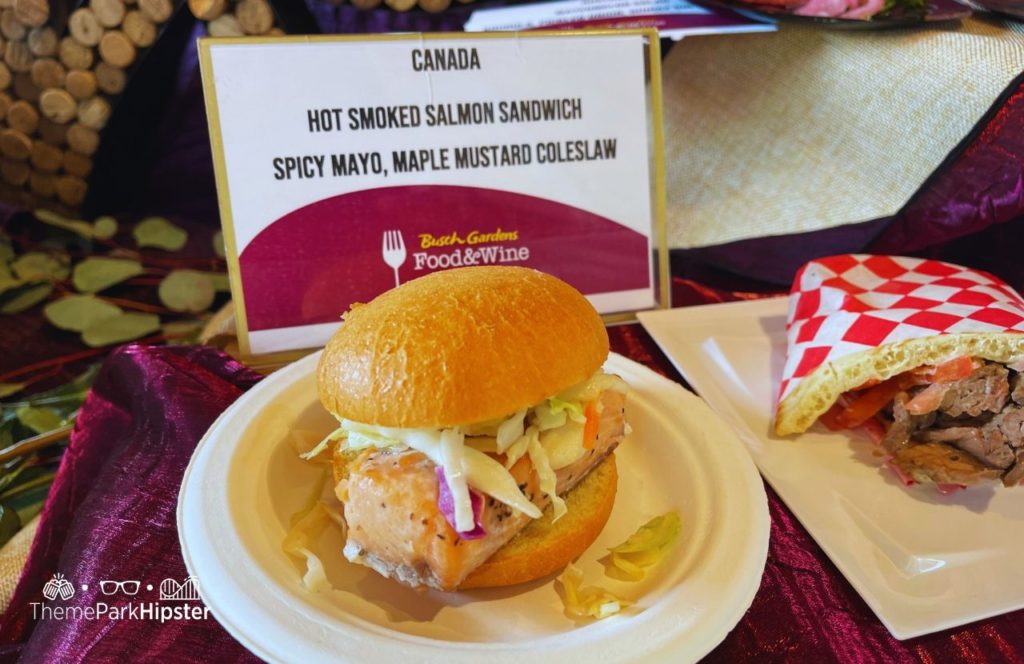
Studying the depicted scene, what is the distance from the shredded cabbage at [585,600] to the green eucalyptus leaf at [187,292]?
2.02 metres

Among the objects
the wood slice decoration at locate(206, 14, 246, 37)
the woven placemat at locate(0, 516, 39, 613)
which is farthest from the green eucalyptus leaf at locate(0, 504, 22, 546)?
the wood slice decoration at locate(206, 14, 246, 37)

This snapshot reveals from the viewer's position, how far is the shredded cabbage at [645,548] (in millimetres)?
1285

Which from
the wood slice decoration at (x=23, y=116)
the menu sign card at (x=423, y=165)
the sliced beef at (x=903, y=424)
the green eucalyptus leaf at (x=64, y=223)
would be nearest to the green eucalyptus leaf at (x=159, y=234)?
the green eucalyptus leaf at (x=64, y=223)

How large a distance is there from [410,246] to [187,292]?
125cm

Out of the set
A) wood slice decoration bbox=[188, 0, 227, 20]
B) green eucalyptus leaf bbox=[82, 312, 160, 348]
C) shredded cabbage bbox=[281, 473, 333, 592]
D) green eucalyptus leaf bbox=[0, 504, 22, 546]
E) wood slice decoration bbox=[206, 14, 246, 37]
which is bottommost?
green eucalyptus leaf bbox=[0, 504, 22, 546]

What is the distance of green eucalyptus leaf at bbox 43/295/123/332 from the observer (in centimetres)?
249

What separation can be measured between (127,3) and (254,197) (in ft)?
4.26

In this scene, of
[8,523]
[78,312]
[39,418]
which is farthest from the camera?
[78,312]

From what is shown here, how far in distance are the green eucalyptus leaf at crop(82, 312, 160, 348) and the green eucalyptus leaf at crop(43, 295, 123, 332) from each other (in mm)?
28

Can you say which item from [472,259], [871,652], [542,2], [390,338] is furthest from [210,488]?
[542,2]

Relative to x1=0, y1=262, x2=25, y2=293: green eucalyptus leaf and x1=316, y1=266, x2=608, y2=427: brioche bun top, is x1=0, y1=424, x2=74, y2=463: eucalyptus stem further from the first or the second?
x1=316, y1=266, x2=608, y2=427: brioche bun top

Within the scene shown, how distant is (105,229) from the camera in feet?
9.59

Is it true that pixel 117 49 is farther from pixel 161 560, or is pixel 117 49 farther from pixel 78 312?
pixel 161 560

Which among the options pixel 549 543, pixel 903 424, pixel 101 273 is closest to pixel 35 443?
pixel 101 273
